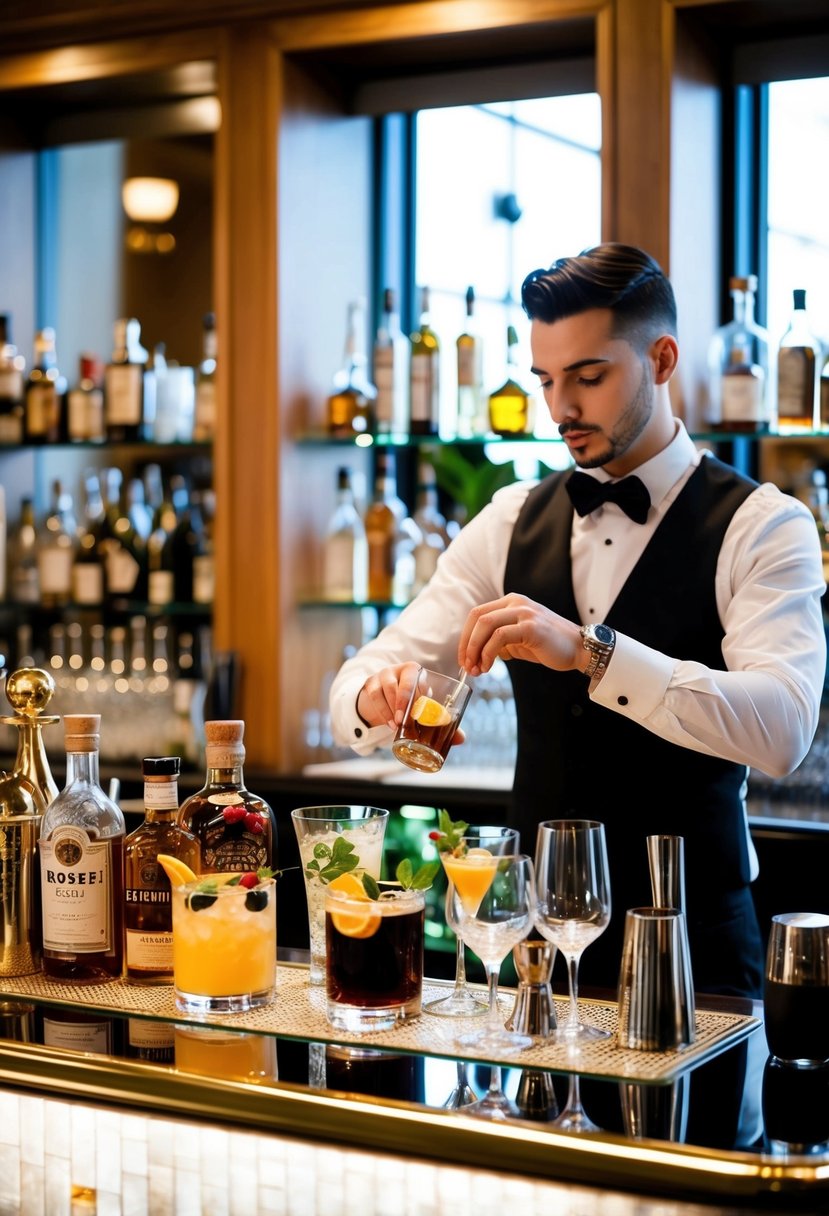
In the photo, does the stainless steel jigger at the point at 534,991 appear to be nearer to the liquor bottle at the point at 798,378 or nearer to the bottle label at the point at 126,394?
the liquor bottle at the point at 798,378

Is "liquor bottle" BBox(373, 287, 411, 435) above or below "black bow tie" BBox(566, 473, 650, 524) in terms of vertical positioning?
above

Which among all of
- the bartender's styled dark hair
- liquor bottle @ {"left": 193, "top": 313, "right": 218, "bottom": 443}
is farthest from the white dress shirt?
liquor bottle @ {"left": 193, "top": 313, "right": 218, "bottom": 443}

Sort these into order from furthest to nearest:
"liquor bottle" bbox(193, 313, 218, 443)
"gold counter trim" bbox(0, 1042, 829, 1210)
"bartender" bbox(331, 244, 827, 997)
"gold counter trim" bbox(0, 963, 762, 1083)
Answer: "liquor bottle" bbox(193, 313, 218, 443), "bartender" bbox(331, 244, 827, 997), "gold counter trim" bbox(0, 963, 762, 1083), "gold counter trim" bbox(0, 1042, 829, 1210)

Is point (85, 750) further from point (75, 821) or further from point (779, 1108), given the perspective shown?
point (779, 1108)

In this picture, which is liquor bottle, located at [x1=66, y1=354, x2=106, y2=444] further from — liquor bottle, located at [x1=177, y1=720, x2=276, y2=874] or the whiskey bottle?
liquor bottle, located at [x1=177, y1=720, x2=276, y2=874]

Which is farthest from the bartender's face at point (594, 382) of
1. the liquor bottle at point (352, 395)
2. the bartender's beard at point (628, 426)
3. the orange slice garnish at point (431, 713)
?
the liquor bottle at point (352, 395)

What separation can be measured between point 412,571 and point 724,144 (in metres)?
1.28

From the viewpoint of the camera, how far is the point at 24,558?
4414mm

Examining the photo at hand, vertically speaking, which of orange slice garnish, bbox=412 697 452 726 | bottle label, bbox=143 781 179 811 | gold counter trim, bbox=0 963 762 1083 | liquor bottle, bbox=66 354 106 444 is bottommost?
gold counter trim, bbox=0 963 762 1083

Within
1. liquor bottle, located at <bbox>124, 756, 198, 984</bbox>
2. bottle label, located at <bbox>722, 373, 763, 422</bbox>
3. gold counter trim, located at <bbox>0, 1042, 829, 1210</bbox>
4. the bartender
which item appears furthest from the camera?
bottle label, located at <bbox>722, 373, 763, 422</bbox>

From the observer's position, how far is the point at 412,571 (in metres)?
3.84

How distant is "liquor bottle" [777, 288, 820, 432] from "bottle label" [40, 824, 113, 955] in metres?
2.12

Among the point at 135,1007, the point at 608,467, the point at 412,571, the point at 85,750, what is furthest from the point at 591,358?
the point at 412,571

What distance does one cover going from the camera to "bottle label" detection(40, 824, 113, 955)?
172 cm
